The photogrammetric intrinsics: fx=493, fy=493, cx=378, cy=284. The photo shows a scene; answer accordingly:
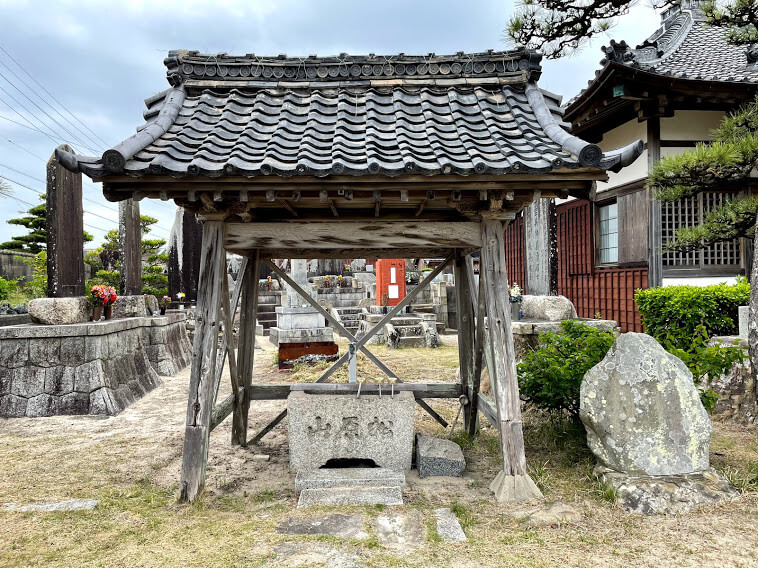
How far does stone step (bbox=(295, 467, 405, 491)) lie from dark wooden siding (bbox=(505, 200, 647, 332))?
7.28 meters

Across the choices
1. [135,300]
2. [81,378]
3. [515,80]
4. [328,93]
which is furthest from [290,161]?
[135,300]

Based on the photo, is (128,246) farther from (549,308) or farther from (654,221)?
(654,221)

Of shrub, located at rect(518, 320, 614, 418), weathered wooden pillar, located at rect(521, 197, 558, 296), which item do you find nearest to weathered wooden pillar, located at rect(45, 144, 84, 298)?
shrub, located at rect(518, 320, 614, 418)

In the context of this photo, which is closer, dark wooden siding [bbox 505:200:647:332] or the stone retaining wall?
the stone retaining wall

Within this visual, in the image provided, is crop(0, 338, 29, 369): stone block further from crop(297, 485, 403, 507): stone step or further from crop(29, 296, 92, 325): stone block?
crop(297, 485, 403, 507): stone step

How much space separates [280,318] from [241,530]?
905 centimetres

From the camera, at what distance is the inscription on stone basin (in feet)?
15.9

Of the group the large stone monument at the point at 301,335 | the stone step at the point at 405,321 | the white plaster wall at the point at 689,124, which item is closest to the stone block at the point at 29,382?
the large stone monument at the point at 301,335

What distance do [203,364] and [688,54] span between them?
1140 centimetres

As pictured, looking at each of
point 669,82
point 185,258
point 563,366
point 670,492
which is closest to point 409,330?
point 185,258

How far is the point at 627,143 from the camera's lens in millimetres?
9875

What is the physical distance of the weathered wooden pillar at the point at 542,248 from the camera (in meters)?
9.93

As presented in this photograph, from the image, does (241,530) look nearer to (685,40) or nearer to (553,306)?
(553,306)

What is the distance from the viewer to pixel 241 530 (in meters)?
3.70
